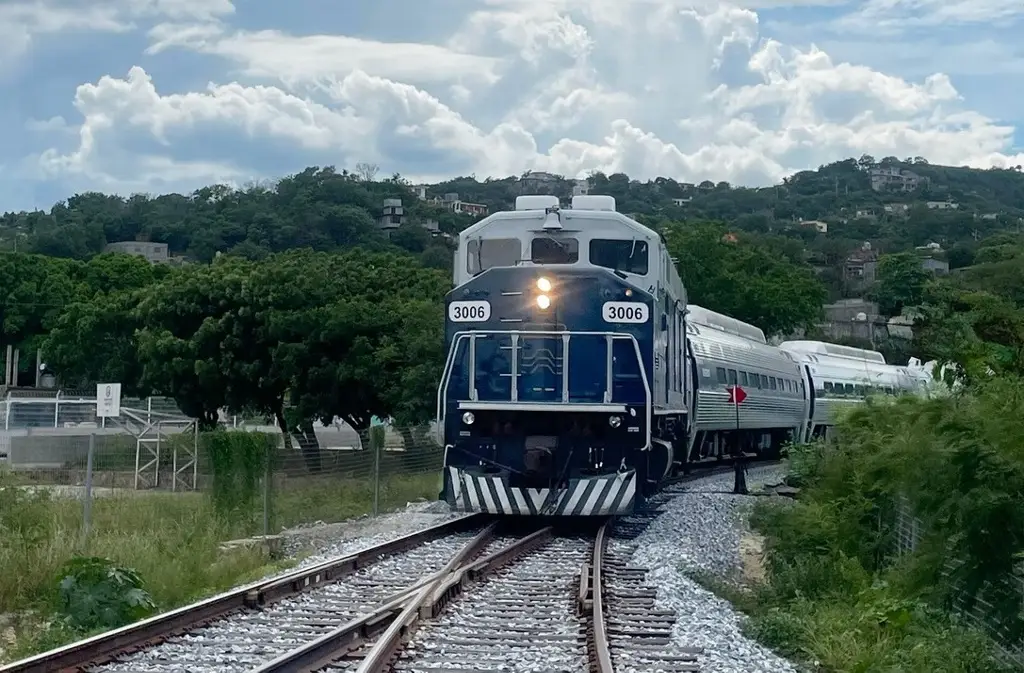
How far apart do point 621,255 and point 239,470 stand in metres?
6.04

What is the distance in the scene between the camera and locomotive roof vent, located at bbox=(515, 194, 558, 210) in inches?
657

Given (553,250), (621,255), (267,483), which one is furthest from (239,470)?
(621,255)

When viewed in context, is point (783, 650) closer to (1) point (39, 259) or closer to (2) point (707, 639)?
(2) point (707, 639)

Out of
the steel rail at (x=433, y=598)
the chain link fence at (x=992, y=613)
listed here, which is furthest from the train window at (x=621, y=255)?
the chain link fence at (x=992, y=613)

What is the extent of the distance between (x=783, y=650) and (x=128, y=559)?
6.43 meters

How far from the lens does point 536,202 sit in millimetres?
17031

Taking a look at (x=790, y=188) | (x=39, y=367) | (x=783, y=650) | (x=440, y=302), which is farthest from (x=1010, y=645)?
(x=790, y=188)

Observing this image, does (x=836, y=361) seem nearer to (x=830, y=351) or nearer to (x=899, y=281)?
(x=830, y=351)

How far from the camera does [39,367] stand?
70.0 m

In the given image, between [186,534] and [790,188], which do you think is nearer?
[186,534]

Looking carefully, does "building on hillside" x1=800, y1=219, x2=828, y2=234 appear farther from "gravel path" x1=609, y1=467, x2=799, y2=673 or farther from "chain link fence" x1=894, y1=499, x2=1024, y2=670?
"chain link fence" x1=894, y1=499, x2=1024, y2=670

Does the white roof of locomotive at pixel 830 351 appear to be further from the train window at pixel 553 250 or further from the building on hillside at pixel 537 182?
the building on hillside at pixel 537 182

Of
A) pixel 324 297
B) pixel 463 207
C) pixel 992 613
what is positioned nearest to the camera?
pixel 992 613

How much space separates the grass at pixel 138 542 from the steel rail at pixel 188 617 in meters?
0.77
